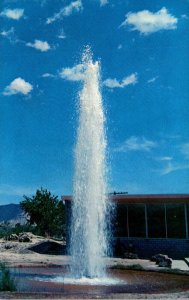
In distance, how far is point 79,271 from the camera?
43.3ft

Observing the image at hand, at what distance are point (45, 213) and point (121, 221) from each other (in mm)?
16565

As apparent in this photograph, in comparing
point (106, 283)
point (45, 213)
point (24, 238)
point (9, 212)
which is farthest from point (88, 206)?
point (9, 212)

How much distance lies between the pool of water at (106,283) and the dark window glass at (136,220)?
22.7 ft

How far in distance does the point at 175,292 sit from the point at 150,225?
12.1 meters

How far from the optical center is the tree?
37875 millimetres

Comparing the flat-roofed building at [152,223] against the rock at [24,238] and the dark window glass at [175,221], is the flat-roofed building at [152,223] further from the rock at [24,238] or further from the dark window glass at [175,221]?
the rock at [24,238]

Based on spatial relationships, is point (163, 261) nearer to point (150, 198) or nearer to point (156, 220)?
point (150, 198)

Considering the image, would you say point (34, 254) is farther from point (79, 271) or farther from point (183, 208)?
point (79, 271)

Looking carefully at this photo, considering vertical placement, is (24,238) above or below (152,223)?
below

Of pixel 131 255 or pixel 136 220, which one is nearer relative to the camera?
pixel 131 255

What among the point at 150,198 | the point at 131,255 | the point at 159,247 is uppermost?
the point at 150,198

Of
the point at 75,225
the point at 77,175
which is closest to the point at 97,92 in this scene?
the point at 77,175

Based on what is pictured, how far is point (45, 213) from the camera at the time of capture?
38.1m

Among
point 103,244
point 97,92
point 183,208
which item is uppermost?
point 97,92
